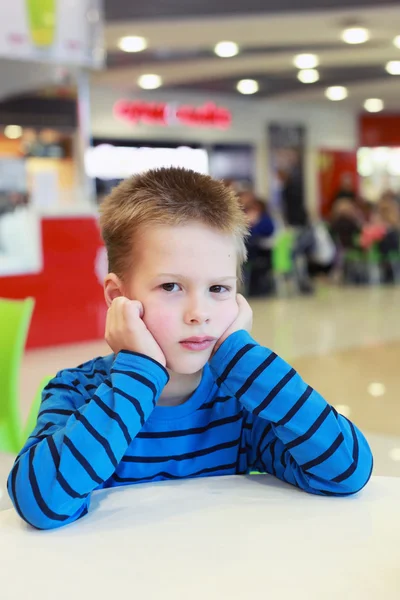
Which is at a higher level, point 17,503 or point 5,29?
point 5,29

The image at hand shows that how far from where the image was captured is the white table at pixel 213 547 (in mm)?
818

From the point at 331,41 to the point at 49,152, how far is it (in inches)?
147

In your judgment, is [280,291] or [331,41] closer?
[331,41]

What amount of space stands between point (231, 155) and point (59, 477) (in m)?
13.4

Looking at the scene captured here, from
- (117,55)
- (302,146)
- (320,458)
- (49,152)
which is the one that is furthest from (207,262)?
(302,146)

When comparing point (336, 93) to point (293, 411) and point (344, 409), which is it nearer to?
point (344, 409)

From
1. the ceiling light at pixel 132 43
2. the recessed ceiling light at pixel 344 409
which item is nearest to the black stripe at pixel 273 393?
the recessed ceiling light at pixel 344 409

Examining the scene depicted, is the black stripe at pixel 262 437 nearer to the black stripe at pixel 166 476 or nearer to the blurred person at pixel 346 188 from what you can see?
the black stripe at pixel 166 476

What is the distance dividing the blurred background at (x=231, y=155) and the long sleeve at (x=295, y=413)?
0.37 metres

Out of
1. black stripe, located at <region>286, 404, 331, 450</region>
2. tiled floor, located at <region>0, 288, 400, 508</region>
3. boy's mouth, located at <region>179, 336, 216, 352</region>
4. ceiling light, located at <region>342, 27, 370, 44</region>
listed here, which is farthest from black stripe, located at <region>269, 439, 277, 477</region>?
ceiling light, located at <region>342, 27, 370, 44</region>

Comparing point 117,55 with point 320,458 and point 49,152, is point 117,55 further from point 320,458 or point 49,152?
point 320,458

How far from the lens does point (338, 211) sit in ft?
38.3

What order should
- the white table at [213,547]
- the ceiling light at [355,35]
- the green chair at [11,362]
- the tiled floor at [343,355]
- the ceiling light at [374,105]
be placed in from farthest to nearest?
the ceiling light at [374,105] → the ceiling light at [355,35] → the tiled floor at [343,355] → the green chair at [11,362] → the white table at [213,547]

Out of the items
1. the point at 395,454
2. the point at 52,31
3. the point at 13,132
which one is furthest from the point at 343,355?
the point at 13,132
